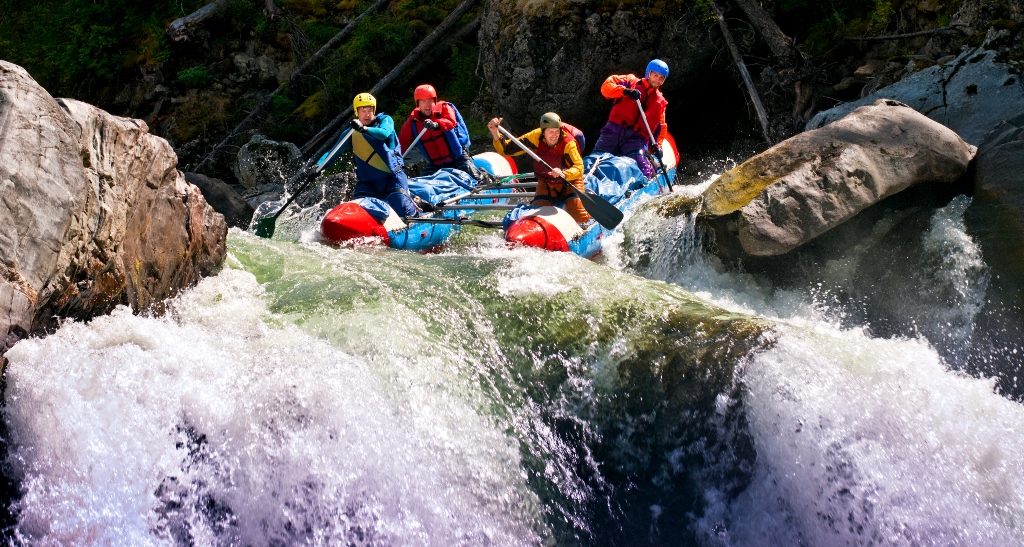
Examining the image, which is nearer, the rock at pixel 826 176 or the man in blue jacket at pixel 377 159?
the rock at pixel 826 176

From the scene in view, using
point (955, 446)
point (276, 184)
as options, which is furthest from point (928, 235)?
point (276, 184)

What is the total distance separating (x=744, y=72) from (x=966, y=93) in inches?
134

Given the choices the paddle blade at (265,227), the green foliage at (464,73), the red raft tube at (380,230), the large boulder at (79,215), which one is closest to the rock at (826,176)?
the red raft tube at (380,230)

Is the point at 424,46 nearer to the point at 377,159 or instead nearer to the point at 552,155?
the point at 377,159

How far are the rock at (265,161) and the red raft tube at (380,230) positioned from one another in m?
5.94

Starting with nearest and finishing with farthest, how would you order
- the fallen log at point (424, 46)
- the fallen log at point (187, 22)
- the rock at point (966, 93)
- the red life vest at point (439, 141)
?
the rock at point (966, 93), the red life vest at point (439, 141), the fallen log at point (424, 46), the fallen log at point (187, 22)

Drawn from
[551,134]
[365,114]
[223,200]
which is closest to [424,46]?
[223,200]

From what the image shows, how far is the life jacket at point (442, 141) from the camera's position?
873 cm

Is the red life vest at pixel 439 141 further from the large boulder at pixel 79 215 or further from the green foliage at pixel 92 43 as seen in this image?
the green foliage at pixel 92 43

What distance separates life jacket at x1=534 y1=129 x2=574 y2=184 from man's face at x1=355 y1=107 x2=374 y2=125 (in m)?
1.59

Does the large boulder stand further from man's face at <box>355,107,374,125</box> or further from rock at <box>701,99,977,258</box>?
rock at <box>701,99,977,258</box>

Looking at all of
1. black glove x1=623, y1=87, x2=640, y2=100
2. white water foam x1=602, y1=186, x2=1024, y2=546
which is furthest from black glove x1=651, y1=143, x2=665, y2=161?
white water foam x1=602, y1=186, x2=1024, y2=546

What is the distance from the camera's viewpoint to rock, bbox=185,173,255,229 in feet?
31.8

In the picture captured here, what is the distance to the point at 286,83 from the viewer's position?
14.3 metres
